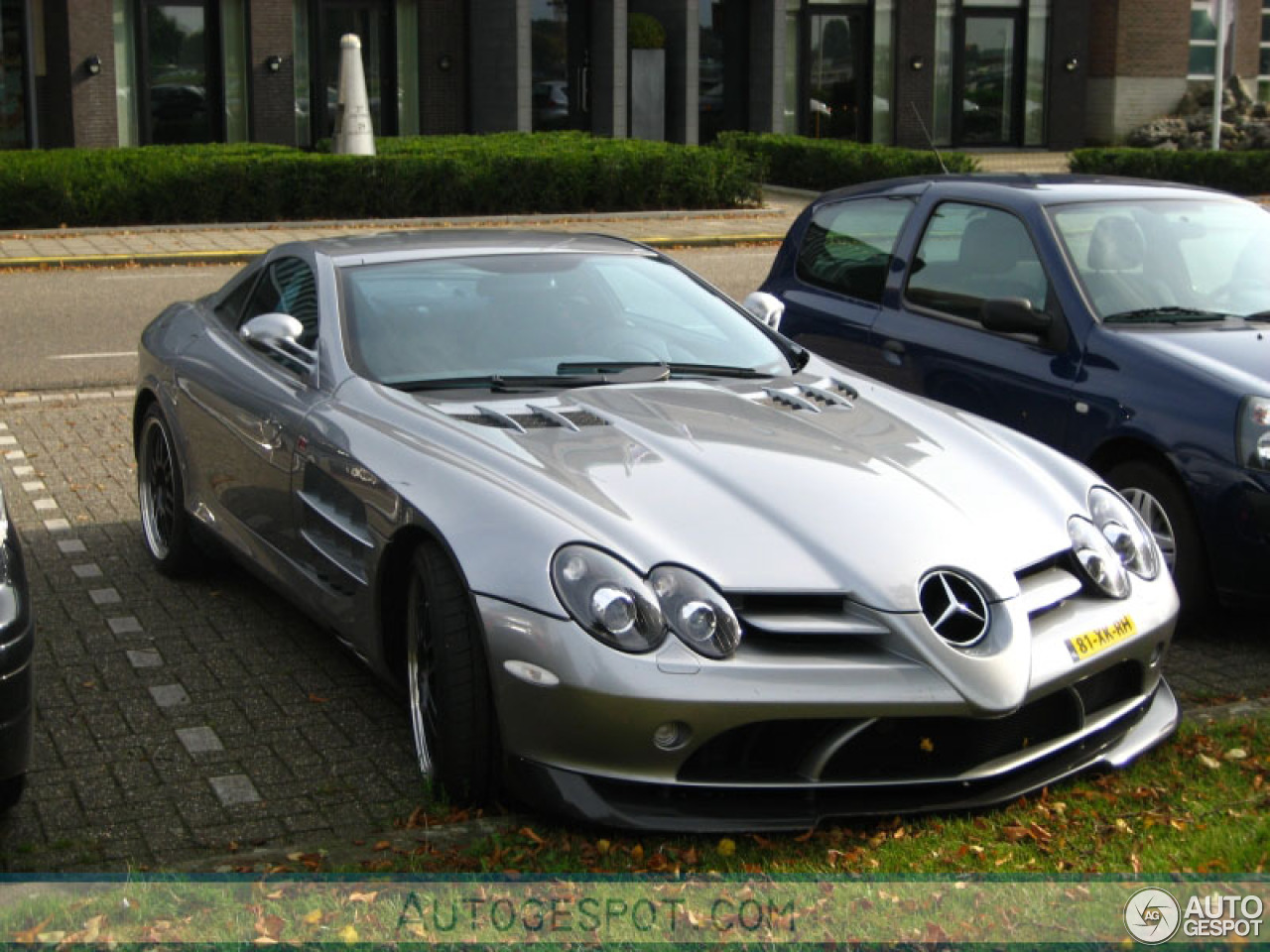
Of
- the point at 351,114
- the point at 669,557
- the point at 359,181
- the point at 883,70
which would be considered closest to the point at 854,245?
the point at 669,557

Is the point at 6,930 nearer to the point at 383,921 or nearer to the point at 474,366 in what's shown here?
the point at 383,921

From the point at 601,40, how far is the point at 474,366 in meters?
27.1

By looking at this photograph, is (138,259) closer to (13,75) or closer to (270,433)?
(13,75)

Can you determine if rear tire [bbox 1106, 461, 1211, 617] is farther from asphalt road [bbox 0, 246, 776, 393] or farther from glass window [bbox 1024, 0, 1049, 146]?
glass window [bbox 1024, 0, 1049, 146]

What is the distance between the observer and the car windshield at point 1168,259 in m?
7.30

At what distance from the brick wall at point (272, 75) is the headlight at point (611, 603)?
27217 mm

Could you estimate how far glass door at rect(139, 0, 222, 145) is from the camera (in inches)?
1174

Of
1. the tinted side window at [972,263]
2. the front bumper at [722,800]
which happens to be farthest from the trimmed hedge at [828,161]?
the front bumper at [722,800]

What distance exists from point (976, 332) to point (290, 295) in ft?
9.50

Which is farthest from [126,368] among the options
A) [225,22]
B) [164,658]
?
[225,22]

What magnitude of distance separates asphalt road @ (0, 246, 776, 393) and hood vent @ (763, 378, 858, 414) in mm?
7290

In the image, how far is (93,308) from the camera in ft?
50.7

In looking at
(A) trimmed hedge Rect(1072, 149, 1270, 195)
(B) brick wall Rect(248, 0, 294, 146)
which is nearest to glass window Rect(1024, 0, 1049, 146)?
(A) trimmed hedge Rect(1072, 149, 1270, 195)

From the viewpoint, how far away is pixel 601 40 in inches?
1259
